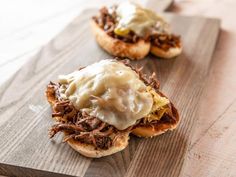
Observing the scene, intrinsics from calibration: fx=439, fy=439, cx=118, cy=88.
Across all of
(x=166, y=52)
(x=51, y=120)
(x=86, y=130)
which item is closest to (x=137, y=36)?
(x=166, y=52)

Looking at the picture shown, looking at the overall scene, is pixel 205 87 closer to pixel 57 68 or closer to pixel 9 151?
pixel 57 68

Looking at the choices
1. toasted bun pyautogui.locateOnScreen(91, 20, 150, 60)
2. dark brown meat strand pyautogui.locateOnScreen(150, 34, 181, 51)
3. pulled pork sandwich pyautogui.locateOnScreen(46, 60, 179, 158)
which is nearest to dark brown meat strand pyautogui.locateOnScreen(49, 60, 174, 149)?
pulled pork sandwich pyautogui.locateOnScreen(46, 60, 179, 158)

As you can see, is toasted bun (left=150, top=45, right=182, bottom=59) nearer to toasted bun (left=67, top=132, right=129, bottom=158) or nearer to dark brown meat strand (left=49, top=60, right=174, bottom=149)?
dark brown meat strand (left=49, top=60, right=174, bottom=149)

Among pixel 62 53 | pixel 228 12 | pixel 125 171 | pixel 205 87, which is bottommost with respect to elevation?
pixel 228 12

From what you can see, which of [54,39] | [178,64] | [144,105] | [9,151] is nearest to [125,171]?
[144,105]

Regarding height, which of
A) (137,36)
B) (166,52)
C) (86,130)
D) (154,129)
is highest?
(86,130)

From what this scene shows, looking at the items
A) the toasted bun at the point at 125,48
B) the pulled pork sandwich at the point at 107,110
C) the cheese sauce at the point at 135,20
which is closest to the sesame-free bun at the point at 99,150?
the pulled pork sandwich at the point at 107,110

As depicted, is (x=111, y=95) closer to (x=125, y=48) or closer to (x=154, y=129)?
(x=154, y=129)
